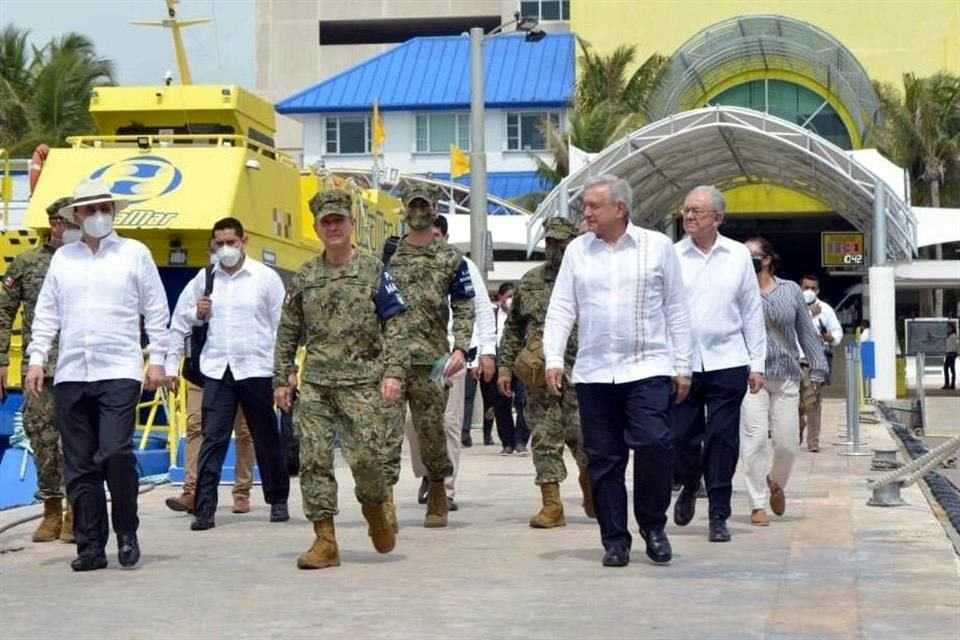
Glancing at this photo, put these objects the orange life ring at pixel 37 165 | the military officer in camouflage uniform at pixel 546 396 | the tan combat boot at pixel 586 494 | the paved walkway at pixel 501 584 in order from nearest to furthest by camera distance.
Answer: the paved walkway at pixel 501 584 < the military officer in camouflage uniform at pixel 546 396 < the tan combat boot at pixel 586 494 < the orange life ring at pixel 37 165

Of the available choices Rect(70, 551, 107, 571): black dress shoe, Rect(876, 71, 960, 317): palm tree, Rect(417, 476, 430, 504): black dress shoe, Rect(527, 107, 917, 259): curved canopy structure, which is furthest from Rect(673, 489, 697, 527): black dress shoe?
Rect(876, 71, 960, 317): palm tree

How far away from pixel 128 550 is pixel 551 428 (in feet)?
9.62

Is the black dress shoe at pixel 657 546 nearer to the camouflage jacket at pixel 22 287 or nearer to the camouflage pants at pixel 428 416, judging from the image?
the camouflage pants at pixel 428 416

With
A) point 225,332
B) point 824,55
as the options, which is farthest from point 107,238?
point 824,55

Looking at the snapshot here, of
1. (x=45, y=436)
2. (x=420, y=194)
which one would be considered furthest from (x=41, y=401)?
(x=420, y=194)

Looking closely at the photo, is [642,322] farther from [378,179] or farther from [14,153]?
[14,153]

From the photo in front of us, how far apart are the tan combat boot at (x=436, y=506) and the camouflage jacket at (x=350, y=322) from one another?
1.96 metres

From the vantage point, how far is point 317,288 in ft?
31.9

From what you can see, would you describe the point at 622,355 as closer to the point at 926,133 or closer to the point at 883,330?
the point at 883,330

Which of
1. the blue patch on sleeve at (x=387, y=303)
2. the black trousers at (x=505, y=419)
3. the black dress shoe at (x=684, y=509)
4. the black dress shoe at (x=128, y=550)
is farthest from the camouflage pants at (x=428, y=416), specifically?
the black trousers at (x=505, y=419)

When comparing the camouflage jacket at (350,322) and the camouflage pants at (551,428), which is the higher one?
the camouflage jacket at (350,322)

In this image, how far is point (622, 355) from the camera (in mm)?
9445

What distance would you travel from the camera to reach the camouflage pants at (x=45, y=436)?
10.8 meters

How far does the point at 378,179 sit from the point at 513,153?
4470 centimetres
